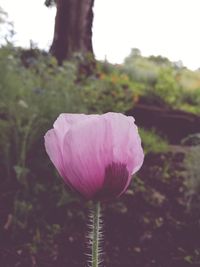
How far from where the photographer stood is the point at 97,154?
72cm

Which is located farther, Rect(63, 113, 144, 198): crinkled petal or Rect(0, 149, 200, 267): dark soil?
Rect(0, 149, 200, 267): dark soil

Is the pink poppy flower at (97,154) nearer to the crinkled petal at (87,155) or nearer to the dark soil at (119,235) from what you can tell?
the crinkled petal at (87,155)

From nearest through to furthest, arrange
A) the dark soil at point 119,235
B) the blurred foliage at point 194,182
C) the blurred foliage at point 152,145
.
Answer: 1. the dark soil at point 119,235
2. the blurred foliage at point 194,182
3. the blurred foliage at point 152,145

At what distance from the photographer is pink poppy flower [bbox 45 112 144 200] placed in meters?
0.71

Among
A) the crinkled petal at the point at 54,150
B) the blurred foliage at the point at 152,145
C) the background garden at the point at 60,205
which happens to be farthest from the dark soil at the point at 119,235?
the crinkled petal at the point at 54,150

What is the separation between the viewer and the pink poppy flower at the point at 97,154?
2.33ft

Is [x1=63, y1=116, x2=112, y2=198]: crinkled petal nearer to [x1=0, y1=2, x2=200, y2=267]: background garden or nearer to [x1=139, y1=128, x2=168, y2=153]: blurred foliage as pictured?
[x1=0, y1=2, x2=200, y2=267]: background garden

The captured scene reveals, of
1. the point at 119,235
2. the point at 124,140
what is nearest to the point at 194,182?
the point at 119,235

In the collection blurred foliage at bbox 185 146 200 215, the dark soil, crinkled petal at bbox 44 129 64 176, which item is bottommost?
the dark soil

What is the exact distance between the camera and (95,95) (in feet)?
16.6

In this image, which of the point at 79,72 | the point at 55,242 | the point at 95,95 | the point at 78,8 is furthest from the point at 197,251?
the point at 79,72

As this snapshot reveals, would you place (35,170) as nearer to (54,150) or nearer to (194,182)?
(194,182)

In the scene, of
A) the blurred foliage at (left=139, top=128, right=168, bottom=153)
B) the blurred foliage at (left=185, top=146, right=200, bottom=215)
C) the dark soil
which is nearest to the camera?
the dark soil

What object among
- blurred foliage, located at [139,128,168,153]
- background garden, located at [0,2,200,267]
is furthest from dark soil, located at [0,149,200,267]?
blurred foliage, located at [139,128,168,153]
